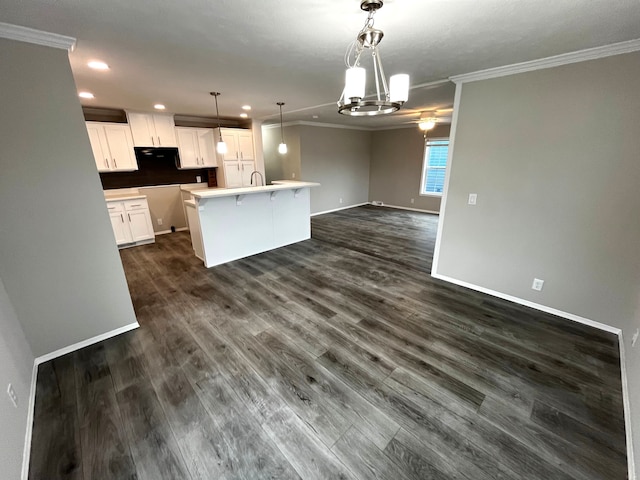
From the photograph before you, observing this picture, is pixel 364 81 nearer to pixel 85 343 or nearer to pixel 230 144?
pixel 85 343

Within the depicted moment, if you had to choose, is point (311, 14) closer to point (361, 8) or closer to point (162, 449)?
point (361, 8)

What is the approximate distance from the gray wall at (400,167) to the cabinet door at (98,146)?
267 inches

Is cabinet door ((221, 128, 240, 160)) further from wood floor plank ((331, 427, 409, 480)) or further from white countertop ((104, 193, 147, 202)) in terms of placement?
wood floor plank ((331, 427, 409, 480))

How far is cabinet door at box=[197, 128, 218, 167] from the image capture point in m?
5.62

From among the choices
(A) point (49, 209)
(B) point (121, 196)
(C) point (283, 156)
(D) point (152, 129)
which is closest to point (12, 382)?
(A) point (49, 209)

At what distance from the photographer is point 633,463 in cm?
136

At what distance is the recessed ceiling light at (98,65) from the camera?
2382 mm

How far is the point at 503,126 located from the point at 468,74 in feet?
2.19

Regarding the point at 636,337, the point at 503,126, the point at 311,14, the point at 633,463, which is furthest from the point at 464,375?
the point at 311,14

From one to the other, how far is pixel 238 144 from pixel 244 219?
2.55 metres

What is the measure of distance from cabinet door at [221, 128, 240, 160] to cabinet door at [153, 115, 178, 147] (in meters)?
0.96

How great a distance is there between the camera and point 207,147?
5.77 meters

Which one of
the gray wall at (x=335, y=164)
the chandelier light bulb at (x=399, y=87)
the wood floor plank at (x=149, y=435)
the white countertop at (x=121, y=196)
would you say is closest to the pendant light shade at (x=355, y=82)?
the chandelier light bulb at (x=399, y=87)

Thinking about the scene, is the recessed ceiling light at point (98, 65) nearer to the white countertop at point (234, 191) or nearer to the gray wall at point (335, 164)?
the white countertop at point (234, 191)
